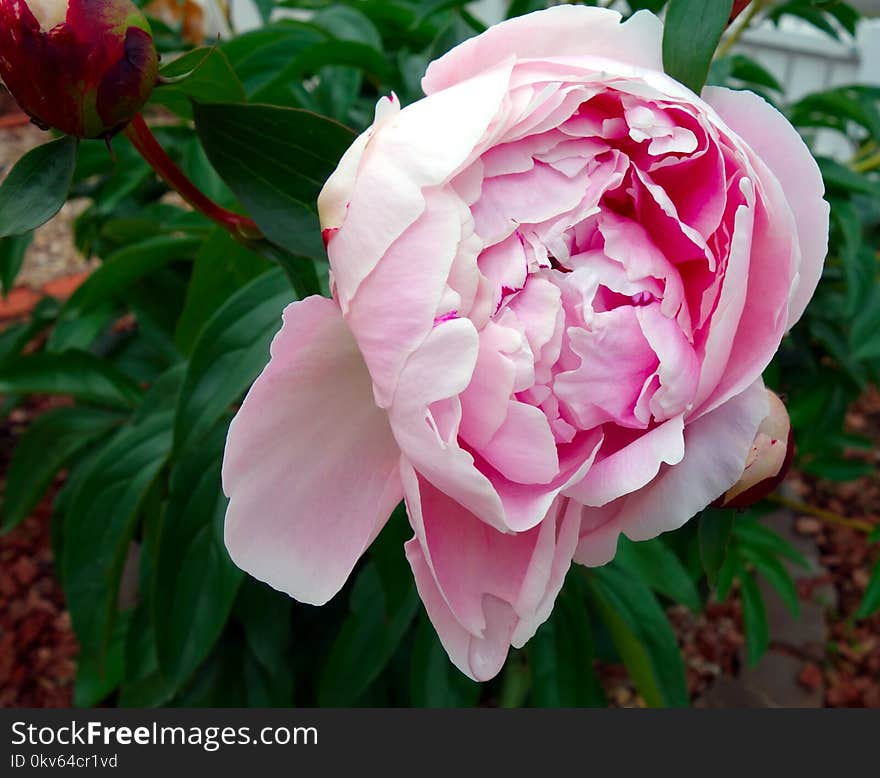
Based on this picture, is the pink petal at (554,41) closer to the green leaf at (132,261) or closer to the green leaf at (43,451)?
the green leaf at (132,261)

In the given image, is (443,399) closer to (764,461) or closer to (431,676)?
(764,461)

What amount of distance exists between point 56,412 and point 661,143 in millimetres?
910

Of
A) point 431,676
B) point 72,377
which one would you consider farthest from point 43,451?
point 431,676

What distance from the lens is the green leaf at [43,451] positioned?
1046mm

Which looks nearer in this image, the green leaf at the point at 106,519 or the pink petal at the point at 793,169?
the pink petal at the point at 793,169

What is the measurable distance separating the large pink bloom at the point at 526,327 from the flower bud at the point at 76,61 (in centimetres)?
10

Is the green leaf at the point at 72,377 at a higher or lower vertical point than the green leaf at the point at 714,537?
lower

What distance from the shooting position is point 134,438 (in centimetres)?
81

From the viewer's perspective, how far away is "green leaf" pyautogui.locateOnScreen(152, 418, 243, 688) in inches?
27.9

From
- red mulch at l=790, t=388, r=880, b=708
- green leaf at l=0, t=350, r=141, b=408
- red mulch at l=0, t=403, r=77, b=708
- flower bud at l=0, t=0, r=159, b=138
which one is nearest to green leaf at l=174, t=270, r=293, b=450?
flower bud at l=0, t=0, r=159, b=138

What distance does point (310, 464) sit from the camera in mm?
353

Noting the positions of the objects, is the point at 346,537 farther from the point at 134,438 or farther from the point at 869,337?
the point at 869,337

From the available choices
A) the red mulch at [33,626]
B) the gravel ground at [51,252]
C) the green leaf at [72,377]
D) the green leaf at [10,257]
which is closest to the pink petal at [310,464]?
the green leaf at [72,377]

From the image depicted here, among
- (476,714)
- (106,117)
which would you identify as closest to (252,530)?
(106,117)
